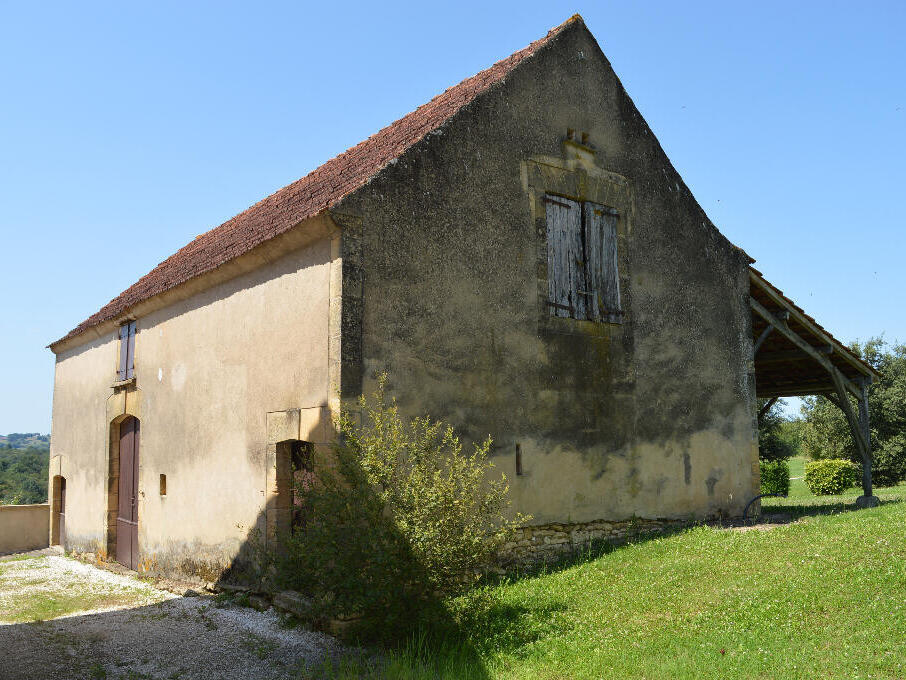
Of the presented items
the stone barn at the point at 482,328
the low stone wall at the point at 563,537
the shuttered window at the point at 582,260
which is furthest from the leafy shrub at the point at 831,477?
the shuttered window at the point at 582,260

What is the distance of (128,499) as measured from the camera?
1124 centimetres

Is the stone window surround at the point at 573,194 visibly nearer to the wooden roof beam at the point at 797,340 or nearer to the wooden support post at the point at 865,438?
the wooden roof beam at the point at 797,340

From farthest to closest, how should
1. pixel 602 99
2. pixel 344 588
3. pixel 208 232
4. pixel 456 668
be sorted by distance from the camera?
pixel 208 232 < pixel 602 99 < pixel 344 588 < pixel 456 668

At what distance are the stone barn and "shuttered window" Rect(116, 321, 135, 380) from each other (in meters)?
0.06

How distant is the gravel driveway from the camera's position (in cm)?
562

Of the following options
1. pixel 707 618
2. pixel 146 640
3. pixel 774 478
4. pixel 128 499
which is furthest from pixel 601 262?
pixel 774 478

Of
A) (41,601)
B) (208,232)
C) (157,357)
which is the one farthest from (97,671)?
(208,232)

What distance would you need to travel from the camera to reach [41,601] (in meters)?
8.61

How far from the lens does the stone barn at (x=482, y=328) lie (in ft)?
24.7

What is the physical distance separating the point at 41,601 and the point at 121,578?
158 centimetres

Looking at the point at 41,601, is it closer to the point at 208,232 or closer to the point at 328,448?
the point at 328,448

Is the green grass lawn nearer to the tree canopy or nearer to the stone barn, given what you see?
the stone barn

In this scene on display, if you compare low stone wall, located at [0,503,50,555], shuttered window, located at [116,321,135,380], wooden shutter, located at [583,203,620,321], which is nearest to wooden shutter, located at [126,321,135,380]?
shuttered window, located at [116,321,135,380]

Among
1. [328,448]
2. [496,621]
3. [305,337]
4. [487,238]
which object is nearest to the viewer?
[496,621]
